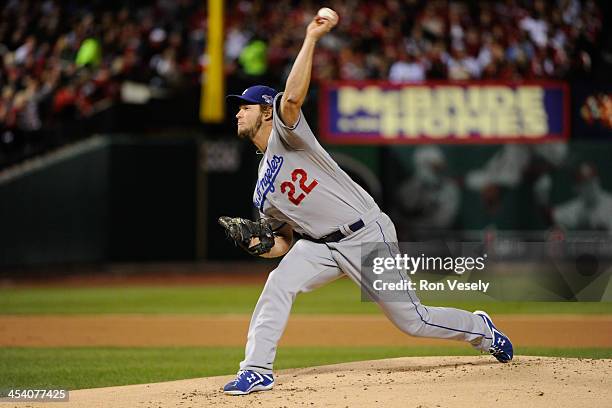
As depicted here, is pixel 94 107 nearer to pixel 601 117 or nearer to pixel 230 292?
pixel 230 292

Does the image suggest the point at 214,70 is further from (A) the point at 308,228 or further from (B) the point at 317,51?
(A) the point at 308,228

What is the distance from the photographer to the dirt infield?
342 inches

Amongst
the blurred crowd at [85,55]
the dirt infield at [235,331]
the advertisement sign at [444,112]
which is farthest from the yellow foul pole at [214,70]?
the dirt infield at [235,331]

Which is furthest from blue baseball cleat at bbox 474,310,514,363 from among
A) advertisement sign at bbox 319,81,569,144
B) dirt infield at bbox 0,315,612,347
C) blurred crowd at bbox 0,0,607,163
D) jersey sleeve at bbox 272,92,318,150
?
blurred crowd at bbox 0,0,607,163

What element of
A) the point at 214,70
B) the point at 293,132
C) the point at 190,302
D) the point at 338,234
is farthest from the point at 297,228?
the point at 214,70

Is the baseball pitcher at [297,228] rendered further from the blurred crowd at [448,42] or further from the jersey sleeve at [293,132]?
the blurred crowd at [448,42]

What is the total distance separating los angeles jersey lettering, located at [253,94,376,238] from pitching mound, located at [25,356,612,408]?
884mm

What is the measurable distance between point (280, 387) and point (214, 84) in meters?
9.81

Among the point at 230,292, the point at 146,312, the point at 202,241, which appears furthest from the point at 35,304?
the point at 202,241

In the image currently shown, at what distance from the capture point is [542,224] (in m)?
15.9

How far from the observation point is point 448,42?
15391 millimetres

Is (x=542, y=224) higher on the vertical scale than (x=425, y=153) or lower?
lower

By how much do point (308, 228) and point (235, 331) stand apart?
14.4 ft

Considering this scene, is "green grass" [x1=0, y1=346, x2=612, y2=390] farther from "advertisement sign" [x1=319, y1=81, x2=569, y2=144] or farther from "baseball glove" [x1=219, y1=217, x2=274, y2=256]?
"advertisement sign" [x1=319, y1=81, x2=569, y2=144]
